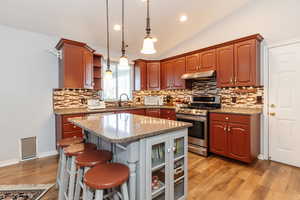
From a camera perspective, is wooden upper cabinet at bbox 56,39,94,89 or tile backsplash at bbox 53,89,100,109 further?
tile backsplash at bbox 53,89,100,109

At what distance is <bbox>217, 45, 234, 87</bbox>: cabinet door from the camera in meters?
3.27

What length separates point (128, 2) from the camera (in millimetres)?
2783

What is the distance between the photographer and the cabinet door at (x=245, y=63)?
2969 mm

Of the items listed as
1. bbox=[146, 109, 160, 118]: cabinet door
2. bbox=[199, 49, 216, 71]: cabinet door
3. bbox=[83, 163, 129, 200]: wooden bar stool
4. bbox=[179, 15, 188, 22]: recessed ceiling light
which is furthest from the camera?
bbox=[146, 109, 160, 118]: cabinet door

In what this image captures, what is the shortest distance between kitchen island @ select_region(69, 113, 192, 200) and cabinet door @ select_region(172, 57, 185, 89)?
2.56 meters

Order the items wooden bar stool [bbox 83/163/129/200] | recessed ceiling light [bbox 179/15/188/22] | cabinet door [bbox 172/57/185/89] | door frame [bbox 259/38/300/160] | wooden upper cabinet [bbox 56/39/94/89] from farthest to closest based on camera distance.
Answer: cabinet door [bbox 172/57/185/89]
recessed ceiling light [bbox 179/15/188/22]
wooden upper cabinet [bbox 56/39/94/89]
door frame [bbox 259/38/300/160]
wooden bar stool [bbox 83/163/129/200]

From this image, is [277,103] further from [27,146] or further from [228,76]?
[27,146]

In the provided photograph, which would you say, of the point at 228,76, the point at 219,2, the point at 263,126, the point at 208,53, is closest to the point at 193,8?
the point at 219,2

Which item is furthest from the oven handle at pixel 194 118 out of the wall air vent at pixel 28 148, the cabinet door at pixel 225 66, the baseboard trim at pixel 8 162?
the baseboard trim at pixel 8 162

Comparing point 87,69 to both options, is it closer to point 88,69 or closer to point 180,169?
point 88,69

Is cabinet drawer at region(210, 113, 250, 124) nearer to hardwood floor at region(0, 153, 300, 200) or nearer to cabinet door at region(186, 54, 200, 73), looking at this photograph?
hardwood floor at region(0, 153, 300, 200)

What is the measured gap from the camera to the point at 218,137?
3.16m

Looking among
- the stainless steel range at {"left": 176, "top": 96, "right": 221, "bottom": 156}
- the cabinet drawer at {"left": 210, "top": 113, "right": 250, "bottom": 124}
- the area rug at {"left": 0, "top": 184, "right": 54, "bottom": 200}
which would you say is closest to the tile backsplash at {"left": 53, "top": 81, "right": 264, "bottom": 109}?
the stainless steel range at {"left": 176, "top": 96, "right": 221, "bottom": 156}

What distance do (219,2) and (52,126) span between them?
4218mm
